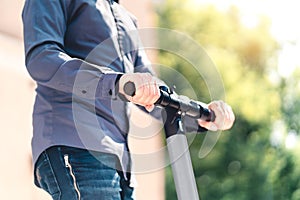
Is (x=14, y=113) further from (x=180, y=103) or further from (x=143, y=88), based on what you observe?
(x=143, y=88)

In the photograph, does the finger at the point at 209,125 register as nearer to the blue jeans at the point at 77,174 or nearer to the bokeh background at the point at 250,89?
the blue jeans at the point at 77,174

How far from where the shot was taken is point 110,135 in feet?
5.49

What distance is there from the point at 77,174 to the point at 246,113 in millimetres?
7944

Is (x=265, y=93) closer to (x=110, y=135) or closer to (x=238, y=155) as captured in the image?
(x=238, y=155)

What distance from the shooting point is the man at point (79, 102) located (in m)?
1.49

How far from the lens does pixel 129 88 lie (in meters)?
1.35

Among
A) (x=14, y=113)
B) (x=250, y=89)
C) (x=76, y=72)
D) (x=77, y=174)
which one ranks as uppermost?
(x=250, y=89)

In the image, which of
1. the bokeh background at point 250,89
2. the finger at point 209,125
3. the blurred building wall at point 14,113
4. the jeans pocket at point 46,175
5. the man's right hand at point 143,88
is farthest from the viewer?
the bokeh background at point 250,89

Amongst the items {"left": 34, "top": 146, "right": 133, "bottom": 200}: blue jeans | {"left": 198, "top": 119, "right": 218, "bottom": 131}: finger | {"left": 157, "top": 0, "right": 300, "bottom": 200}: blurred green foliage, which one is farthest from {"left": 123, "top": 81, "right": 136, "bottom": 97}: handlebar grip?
{"left": 157, "top": 0, "right": 300, "bottom": 200}: blurred green foliage

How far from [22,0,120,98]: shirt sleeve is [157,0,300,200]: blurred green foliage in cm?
639

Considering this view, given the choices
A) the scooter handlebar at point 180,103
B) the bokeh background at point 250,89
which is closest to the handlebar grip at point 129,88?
the scooter handlebar at point 180,103

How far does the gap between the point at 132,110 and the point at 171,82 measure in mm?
185

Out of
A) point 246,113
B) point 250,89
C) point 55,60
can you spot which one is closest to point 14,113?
point 55,60

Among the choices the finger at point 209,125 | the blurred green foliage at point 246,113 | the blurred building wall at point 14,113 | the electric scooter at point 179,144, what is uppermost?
the blurred green foliage at point 246,113
